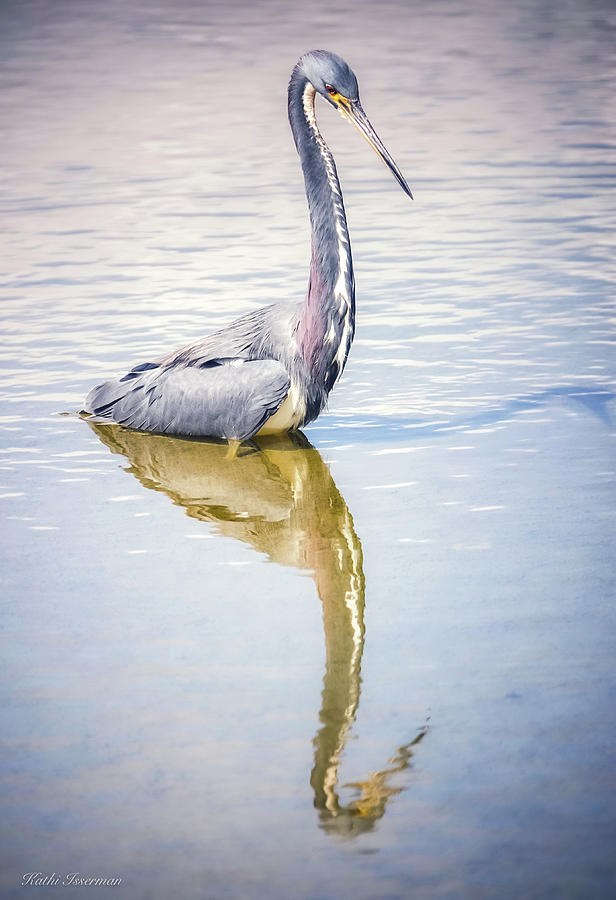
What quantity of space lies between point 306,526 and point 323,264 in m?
1.56

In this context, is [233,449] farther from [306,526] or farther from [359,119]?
[359,119]

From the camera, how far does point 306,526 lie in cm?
610

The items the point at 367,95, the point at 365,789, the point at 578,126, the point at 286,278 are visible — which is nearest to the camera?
the point at 365,789

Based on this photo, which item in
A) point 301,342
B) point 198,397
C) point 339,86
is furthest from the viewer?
point 198,397

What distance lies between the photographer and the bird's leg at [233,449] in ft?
23.2

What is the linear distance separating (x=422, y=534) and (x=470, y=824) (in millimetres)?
2156

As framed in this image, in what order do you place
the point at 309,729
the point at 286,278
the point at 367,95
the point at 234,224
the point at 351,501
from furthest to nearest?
1. the point at 367,95
2. the point at 234,224
3. the point at 286,278
4. the point at 351,501
5. the point at 309,729

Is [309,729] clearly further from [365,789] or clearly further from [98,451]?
[98,451]

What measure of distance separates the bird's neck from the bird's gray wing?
0.23 metres

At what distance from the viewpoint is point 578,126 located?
15078mm

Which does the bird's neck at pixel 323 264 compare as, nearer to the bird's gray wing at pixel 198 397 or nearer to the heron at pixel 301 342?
the heron at pixel 301 342

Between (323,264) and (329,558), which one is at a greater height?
(323,264)

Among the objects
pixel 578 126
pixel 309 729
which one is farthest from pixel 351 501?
pixel 578 126

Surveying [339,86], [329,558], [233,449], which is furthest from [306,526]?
[339,86]
